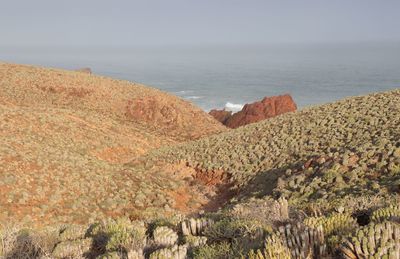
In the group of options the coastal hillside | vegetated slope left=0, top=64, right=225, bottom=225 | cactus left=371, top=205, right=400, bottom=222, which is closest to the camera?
the coastal hillside

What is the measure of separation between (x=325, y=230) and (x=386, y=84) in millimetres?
170645

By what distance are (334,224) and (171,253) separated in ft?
10.5

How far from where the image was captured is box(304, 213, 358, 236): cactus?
7059 mm

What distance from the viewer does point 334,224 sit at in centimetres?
738

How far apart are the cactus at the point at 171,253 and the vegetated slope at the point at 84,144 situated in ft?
37.8

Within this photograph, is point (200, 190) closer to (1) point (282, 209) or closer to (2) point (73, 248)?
(1) point (282, 209)

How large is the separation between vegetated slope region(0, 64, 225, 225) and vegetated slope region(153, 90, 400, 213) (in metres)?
3.46

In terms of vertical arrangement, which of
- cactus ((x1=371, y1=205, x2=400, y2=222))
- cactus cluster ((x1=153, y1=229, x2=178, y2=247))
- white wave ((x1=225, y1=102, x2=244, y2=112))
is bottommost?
white wave ((x1=225, y1=102, x2=244, y2=112))

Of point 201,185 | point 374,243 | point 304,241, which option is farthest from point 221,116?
point 374,243

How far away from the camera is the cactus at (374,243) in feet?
17.1

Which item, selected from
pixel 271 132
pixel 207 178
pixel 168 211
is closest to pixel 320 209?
pixel 168 211

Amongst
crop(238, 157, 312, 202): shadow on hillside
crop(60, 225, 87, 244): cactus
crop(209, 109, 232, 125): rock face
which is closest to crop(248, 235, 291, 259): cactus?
crop(60, 225, 87, 244): cactus

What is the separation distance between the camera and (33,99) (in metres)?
40.8

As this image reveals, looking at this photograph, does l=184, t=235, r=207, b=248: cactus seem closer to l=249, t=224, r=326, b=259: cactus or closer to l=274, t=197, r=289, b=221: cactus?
l=249, t=224, r=326, b=259: cactus
